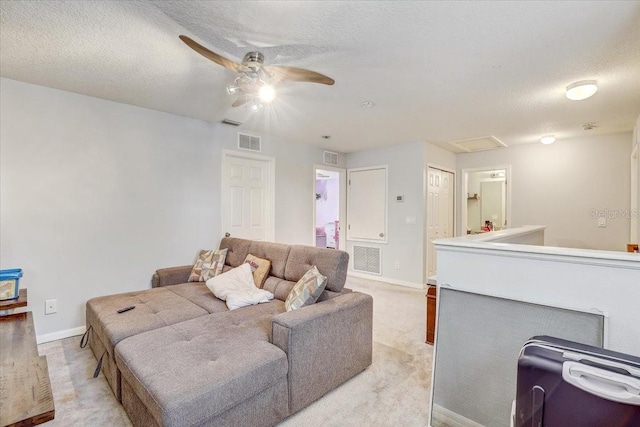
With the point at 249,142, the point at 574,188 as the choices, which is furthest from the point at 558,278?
the point at 574,188

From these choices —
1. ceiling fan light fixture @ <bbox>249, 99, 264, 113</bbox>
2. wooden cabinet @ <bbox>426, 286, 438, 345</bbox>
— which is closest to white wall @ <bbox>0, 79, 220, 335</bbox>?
ceiling fan light fixture @ <bbox>249, 99, 264, 113</bbox>

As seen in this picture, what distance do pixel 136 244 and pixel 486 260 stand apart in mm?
3370

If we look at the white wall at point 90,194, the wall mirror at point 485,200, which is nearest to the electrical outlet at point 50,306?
the white wall at point 90,194

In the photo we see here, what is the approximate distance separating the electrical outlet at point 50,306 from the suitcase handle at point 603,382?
3.79m

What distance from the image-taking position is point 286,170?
4750 mm

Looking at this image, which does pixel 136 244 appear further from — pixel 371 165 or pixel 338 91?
pixel 371 165

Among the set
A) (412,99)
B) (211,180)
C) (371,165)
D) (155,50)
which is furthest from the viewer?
(371,165)

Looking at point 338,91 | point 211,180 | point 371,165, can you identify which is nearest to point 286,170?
point 211,180

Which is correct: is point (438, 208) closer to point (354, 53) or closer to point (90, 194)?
point (354, 53)

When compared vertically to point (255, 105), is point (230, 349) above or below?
below

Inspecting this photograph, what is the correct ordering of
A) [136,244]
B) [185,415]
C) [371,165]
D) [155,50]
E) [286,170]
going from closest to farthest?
[185,415] → [155,50] → [136,244] → [286,170] → [371,165]

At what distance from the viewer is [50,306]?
2.80m

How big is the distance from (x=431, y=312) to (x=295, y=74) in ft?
7.68

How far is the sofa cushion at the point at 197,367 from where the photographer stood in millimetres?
1326
